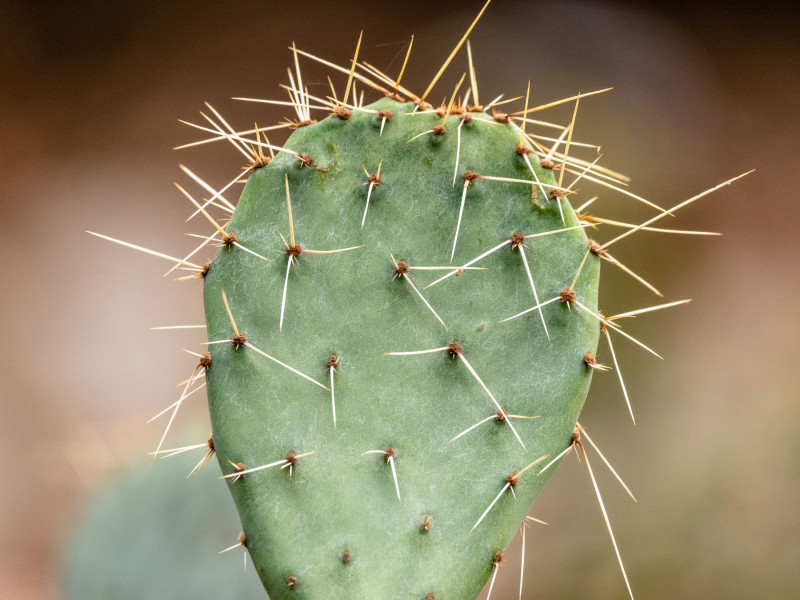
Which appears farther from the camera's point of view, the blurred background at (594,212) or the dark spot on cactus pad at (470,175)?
the blurred background at (594,212)

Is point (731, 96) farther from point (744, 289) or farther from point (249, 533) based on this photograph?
point (249, 533)

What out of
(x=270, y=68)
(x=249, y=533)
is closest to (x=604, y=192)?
(x=270, y=68)

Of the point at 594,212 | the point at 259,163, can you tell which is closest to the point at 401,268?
the point at 259,163

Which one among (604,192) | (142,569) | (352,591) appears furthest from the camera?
(604,192)

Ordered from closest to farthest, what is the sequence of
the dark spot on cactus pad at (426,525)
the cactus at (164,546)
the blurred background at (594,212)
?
the dark spot on cactus pad at (426,525), the cactus at (164,546), the blurred background at (594,212)

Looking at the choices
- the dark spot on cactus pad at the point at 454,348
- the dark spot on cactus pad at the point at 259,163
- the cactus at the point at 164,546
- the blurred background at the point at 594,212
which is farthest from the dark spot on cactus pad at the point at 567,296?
the blurred background at the point at 594,212

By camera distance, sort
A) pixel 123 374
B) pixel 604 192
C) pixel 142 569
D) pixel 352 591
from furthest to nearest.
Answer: pixel 123 374 < pixel 604 192 < pixel 142 569 < pixel 352 591

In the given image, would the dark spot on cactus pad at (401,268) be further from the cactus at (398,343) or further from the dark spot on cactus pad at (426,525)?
the dark spot on cactus pad at (426,525)
